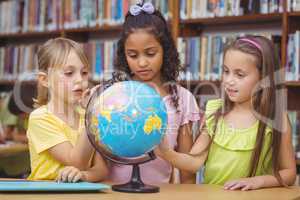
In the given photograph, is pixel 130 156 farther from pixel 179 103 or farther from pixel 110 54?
pixel 110 54

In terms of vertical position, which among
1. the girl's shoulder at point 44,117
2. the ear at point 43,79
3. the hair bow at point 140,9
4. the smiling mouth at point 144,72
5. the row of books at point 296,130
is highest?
the hair bow at point 140,9

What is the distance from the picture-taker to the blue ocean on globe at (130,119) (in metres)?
1.43

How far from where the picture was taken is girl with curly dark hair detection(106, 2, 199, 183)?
1.96 meters

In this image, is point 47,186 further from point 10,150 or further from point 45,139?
point 10,150

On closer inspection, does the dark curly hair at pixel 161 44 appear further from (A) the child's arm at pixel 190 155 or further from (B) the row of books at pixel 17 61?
(B) the row of books at pixel 17 61

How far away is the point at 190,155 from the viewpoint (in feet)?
6.01

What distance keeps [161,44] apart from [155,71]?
4.4 inches

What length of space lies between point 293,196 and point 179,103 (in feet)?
2.32

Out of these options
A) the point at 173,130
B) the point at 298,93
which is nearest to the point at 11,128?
the point at 298,93

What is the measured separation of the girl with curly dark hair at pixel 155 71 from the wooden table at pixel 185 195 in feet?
1.15

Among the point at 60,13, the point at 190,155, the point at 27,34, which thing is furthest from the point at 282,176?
the point at 27,34

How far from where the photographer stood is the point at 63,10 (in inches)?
180

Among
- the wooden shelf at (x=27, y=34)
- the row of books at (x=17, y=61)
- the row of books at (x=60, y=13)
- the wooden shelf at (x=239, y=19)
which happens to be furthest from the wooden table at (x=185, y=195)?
the row of books at (x=17, y=61)

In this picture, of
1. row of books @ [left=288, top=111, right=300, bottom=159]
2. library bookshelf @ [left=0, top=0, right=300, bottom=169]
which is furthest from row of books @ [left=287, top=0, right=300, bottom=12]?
row of books @ [left=288, top=111, right=300, bottom=159]
